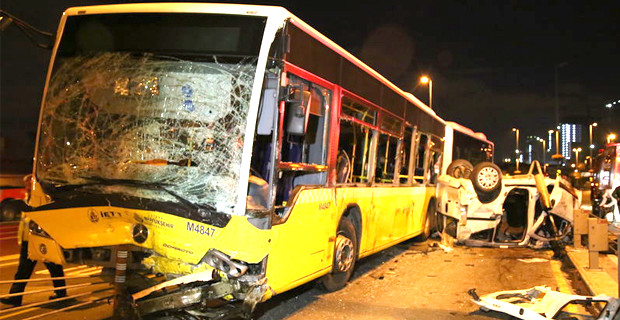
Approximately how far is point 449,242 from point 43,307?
916 centimetres

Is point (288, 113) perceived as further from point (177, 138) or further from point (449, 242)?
point (449, 242)

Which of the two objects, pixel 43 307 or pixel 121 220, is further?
pixel 43 307

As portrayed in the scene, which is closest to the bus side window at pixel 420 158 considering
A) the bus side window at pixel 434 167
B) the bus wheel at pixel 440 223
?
the bus side window at pixel 434 167

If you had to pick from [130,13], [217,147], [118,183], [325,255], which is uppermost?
A: [130,13]

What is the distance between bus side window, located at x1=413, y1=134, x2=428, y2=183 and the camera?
37.4ft

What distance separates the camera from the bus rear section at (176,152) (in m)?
4.69

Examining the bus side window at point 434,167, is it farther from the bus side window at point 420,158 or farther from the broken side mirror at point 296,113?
the broken side mirror at point 296,113

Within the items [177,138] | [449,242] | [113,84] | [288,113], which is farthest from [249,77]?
[449,242]

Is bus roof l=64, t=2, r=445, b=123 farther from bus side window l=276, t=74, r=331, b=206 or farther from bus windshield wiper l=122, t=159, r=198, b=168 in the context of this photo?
bus windshield wiper l=122, t=159, r=198, b=168

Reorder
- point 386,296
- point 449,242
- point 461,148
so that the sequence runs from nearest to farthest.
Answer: point 386,296 < point 449,242 < point 461,148

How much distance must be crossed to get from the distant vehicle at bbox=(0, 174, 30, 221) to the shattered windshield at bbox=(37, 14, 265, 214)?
1304 centimetres

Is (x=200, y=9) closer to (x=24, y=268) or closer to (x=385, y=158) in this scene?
(x=24, y=268)

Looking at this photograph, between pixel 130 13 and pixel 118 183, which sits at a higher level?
pixel 130 13

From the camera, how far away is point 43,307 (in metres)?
6.05
